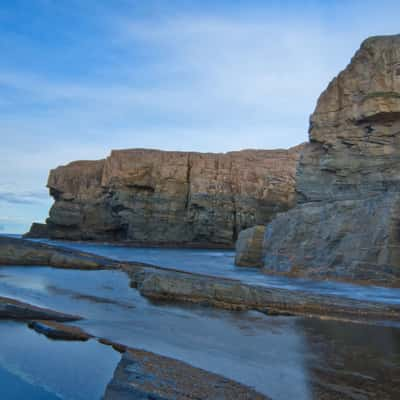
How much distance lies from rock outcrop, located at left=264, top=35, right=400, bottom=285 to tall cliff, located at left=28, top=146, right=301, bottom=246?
38831mm

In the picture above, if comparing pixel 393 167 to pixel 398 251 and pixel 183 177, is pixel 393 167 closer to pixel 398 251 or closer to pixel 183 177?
pixel 398 251

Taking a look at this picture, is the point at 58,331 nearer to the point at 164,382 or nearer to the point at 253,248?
the point at 164,382

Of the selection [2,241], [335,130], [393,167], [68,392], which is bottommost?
[68,392]

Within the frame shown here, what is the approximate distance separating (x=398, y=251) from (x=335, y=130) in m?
10.1

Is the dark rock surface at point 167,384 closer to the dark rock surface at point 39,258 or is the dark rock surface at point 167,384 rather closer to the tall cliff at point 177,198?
the dark rock surface at point 39,258

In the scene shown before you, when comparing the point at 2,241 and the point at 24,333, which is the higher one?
the point at 2,241

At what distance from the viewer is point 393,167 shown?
22781 millimetres

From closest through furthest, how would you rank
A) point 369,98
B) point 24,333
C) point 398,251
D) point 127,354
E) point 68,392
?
point 68,392 → point 127,354 → point 24,333 → point 398,251 → point 369,98

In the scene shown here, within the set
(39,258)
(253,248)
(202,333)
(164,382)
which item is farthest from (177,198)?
(164,382)

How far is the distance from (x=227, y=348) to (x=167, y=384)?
7.77ft

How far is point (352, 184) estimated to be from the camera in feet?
80.5

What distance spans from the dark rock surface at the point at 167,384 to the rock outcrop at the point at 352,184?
1377 cm

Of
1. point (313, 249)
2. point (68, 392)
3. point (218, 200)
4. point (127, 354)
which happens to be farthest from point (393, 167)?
point (218, 200)

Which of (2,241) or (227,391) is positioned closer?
(227,391)
